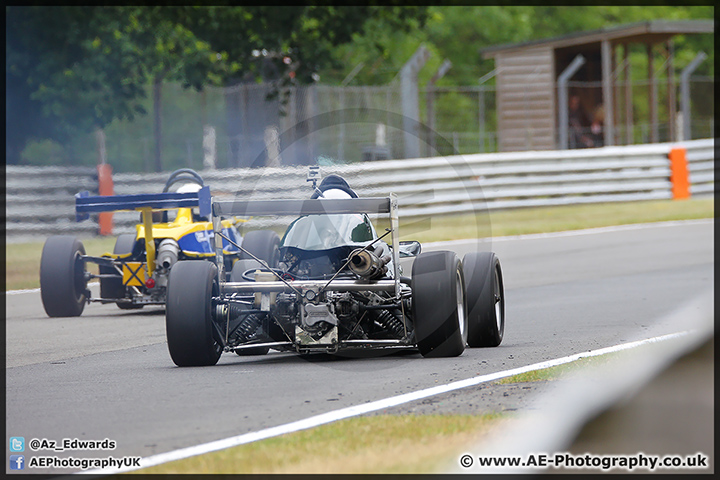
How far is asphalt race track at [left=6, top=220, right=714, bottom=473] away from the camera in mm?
6230

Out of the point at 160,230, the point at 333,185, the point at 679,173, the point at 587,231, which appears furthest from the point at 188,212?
the point at 679,173

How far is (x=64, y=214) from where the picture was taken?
2208 centimetres

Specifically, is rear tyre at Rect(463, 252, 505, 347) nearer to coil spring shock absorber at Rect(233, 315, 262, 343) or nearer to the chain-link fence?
coil spring shock absorber at Rect(233, 315, 262, 343)

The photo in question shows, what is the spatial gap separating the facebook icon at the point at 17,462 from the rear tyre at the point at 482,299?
3.99 meters

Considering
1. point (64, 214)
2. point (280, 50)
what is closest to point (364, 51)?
point (280, 50)

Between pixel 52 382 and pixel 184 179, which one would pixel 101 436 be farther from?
pixel 184 179

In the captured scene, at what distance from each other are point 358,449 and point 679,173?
871 inches

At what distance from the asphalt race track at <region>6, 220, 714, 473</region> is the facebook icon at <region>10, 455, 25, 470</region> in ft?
0.19

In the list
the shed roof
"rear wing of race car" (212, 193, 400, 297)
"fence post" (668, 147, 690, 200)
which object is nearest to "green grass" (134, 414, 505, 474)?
"rear wing of race car" (212, 193, 400, 297)

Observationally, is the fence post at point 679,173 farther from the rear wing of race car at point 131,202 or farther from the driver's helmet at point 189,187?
the rear wing of race car at point 131,202

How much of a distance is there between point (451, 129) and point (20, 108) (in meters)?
12.7

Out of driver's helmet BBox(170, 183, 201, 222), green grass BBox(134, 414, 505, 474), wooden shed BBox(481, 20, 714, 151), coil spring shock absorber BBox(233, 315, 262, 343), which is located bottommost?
green grass BBox(134, 414, 505, 474)

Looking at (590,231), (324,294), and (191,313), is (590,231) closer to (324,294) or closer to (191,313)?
(324,294)

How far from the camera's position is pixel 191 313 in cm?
796
